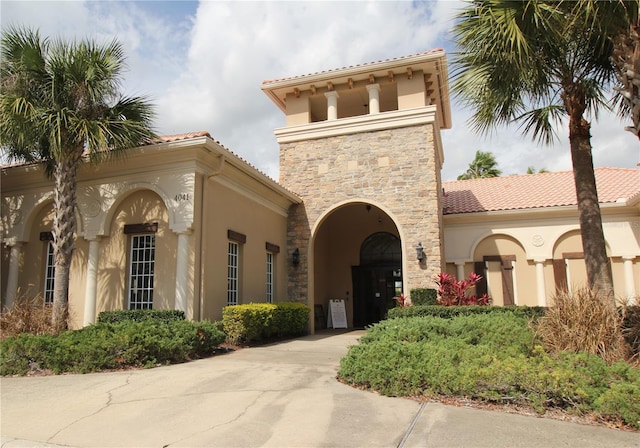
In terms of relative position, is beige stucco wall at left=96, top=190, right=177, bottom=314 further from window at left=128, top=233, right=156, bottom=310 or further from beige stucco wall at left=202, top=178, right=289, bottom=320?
beige stucco wall at left=202, top=178, right=289, bottom=320

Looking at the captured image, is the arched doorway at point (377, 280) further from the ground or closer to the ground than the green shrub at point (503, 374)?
further from the ground

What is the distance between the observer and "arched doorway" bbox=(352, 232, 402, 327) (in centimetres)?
1802

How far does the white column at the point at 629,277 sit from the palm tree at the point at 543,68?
7.93m

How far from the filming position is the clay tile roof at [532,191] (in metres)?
16.1

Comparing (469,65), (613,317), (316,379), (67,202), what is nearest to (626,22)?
(469,65)

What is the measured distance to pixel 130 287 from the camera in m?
11.0

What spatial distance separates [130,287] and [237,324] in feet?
9.54

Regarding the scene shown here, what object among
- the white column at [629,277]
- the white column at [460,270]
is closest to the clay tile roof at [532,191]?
the white column at [460,270]

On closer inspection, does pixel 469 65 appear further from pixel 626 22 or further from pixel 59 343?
pixel 59 343

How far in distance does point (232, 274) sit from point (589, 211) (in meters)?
8.25

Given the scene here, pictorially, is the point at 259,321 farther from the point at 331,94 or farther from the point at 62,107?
the point at 331,94

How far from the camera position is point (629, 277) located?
14.8 m

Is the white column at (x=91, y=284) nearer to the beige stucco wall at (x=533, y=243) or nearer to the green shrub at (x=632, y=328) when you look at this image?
the green shrub at (x=632, y=328)

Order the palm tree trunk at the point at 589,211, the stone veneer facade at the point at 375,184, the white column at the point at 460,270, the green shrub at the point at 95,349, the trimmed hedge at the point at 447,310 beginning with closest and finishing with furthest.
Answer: the green shrub at the point at 95,349 < the palm tree trunk at the point at 589,211 < the trimmed hedge at the point at 447,310 < the stone veneer facade at the point at 375,184 < the white column at the point at 460,270
